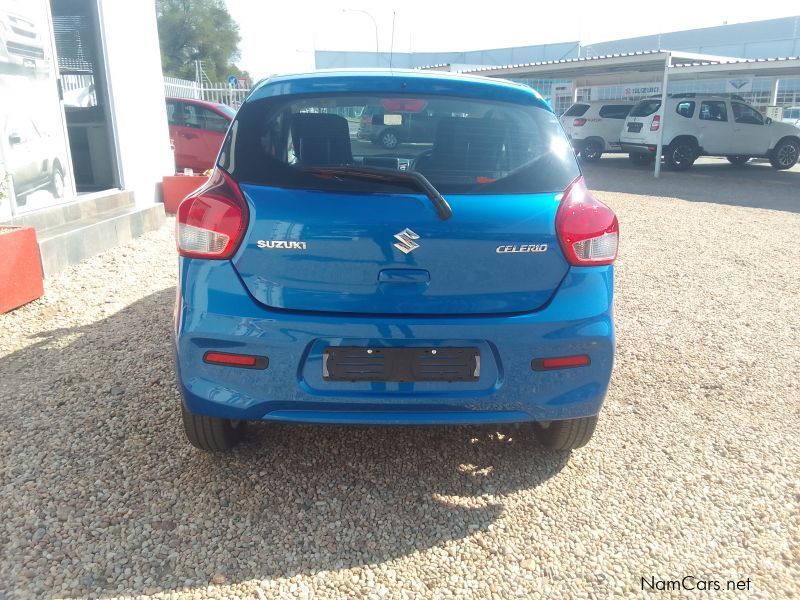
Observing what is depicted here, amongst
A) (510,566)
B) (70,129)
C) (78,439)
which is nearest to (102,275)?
(78,439)

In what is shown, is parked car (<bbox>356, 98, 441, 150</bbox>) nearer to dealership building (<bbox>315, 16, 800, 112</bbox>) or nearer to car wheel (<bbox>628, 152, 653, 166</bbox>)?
dealership building (<bbox>315, 16, 800, 112</bbox>)

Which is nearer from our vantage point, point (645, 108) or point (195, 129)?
point (195, 129)

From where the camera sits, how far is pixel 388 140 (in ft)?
9.74

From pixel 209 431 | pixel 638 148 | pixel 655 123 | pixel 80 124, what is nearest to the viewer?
pixel 209 431

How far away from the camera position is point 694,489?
9.35ft

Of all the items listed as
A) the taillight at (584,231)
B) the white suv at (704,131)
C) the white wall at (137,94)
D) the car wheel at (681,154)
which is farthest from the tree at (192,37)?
the taillight at (584,231)

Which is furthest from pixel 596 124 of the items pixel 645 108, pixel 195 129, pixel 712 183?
pixel 195 129

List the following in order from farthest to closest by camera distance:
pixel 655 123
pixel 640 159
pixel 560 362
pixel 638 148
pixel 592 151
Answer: pixel 640 159, pixel 592 151, pixel 638 148, pixel 655 123, pixel 560 362

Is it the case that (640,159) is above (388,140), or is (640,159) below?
below

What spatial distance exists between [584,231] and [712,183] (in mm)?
14674

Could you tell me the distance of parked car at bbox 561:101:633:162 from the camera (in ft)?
63.0

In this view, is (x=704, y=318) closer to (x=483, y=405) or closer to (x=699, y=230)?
(x=483, y=405)

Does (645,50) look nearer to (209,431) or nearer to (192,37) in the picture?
(192,37)

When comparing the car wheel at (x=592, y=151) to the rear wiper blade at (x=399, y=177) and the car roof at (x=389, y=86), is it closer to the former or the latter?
the car roof at (x=389, y=86)
